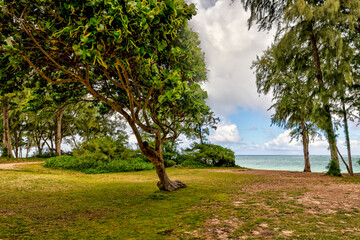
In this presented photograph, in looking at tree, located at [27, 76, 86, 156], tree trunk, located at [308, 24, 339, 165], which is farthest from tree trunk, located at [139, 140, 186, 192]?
tree trunk, located at [308, 24, 339, 165]

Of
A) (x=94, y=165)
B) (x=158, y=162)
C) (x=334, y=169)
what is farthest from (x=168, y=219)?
(x=94, y=165)

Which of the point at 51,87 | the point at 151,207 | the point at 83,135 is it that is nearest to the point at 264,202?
the point at 151,207

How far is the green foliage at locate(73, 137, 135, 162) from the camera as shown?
48.7 feet

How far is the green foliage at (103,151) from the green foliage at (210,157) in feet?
17.8

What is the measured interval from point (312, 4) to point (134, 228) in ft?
41.7

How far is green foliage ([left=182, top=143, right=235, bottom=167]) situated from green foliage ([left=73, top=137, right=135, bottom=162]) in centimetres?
543

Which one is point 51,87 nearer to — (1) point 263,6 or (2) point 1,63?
(2) point 1,63

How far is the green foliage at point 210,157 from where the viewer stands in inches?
736

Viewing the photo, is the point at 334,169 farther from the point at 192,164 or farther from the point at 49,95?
the point at 49,95

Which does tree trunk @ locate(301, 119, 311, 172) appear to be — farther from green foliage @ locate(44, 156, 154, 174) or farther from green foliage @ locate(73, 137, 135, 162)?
green foliage @ locate(73, 137, 135, 162)

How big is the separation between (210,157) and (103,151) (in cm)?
902

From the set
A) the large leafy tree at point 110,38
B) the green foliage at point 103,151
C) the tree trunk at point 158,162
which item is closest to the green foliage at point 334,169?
the large leafy tree at point 110,38

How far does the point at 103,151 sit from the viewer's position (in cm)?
1570

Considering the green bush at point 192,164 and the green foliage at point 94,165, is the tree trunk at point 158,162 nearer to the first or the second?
the green foliage at point 94,165
